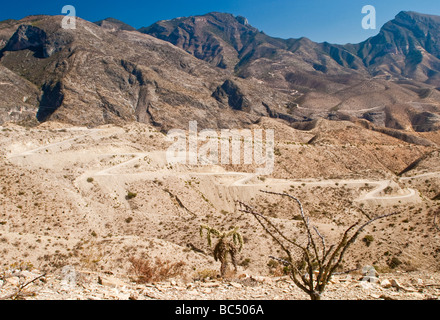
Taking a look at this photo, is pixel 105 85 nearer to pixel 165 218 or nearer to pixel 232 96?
pixel 232 96

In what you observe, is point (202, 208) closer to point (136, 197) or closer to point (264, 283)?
point (136, 197)

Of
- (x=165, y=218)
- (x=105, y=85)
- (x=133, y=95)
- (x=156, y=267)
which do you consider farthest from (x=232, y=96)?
(x=156, y=267)

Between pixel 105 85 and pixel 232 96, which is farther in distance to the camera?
pixel 232 96

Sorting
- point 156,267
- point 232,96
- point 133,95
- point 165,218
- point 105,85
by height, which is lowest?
point 156,267

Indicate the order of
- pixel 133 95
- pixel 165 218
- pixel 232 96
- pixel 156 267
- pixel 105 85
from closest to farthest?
pixel 156 267 → pixel 165 218 → pixel 105 85 → pixel 133 95 → pixel 232 96

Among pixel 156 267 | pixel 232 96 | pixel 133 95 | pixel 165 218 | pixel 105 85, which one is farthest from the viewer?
pixel 232 96

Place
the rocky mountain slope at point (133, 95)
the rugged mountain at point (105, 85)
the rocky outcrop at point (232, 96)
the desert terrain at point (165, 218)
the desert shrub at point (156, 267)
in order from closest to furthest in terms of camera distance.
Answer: the desert terrain at point (165, 218), the desert shrub at point (156, 267), the rocky mountain slope at point (133, 95), the rugged mountain at point (105, 85), the rocky outcrop at point (232, 96)

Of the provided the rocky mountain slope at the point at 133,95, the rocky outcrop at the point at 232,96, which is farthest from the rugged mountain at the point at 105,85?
the rocky outcrop at the point at 232,96

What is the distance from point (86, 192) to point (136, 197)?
5789 millimetres

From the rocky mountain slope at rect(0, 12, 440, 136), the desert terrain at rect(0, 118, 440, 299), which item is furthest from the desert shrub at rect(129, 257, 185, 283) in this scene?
the rocky mountain slope at rect(0, 12, 440, 136)

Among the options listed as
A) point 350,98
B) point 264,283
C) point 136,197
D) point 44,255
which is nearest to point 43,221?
point 44,255

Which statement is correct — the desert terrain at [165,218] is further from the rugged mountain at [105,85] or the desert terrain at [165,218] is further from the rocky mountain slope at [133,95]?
the rocky mountain slope at [133,95]

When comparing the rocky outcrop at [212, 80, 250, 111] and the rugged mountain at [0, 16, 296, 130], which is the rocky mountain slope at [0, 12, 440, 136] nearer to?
the rugged mountain at [0, 16, 296, 130]

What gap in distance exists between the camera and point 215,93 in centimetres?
16075
